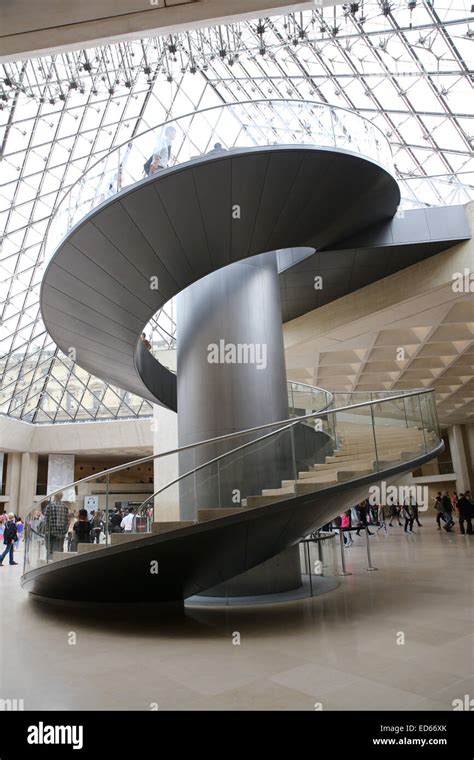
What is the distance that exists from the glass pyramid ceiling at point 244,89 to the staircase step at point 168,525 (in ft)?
35.4

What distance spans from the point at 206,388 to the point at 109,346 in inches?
160

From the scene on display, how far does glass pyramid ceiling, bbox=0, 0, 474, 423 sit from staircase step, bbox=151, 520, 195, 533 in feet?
35.4

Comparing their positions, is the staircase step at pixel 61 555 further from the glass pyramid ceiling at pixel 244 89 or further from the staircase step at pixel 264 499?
the glass pyramid ceiling at pixel 244 89

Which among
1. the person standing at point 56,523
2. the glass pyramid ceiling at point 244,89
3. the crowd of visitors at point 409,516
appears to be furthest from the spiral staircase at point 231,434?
the crowd of visitors at point 409,516

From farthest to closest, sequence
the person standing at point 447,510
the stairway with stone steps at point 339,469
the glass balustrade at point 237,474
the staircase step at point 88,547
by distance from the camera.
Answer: the person standing at point 447,510
the staircase step at point 88,547
the glass balustrade at point 237,474
the stairway with stone steps at point 339,469

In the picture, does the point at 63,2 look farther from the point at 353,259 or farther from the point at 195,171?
the point at 353,259

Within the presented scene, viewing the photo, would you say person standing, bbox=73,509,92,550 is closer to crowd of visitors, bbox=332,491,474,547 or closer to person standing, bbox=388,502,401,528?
crowd of visitors, bbox=332,491,474,547

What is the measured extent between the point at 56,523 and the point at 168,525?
373 cm

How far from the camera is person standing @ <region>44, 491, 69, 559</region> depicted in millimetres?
10938

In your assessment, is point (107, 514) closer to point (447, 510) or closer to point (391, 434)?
→ point (391, 434)

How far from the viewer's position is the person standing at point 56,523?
10938mm

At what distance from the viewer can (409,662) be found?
5.92 m
